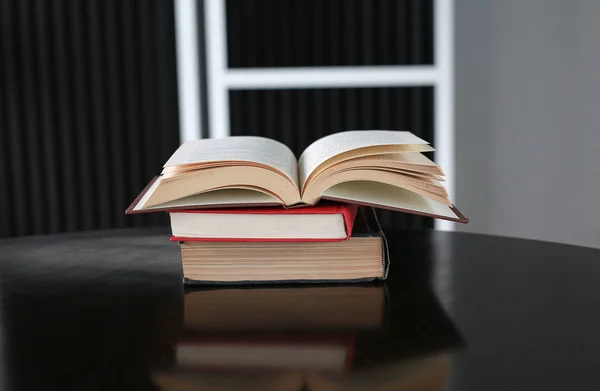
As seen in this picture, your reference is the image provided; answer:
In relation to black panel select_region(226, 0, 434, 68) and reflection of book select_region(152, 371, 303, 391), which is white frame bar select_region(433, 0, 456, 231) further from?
reflection of book select_region(152, 371, 303, 391)

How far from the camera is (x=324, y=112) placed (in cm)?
225

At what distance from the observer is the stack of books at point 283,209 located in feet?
2.76

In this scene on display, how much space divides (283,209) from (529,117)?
2.09m

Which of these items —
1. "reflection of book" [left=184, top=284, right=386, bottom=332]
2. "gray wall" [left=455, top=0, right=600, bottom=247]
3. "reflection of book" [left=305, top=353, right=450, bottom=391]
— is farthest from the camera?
"gray wall" [left=455, top=0, right=600, bottom=247]

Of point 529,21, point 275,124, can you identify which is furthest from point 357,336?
point 529,21

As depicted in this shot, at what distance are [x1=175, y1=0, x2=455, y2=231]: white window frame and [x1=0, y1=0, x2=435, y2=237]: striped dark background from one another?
29 mm

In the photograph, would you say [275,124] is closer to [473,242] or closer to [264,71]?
[264,71]

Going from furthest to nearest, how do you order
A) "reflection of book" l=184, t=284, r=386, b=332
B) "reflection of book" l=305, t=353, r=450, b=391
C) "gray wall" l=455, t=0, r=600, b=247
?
"gray wall" l=455, t=0, r=600, b=247 < "reflection of book" l=184, t=284, r=386, b=332 < "reflection of book" l=305, t=353, r=450, b=391

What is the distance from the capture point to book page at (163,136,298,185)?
86cm

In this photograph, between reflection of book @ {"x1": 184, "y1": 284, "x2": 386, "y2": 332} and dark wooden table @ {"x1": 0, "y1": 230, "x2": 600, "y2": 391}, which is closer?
dark wooden table @ {"x1": 0, "y1": 230, "x2": 600, "y2": 391}

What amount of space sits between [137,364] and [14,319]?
21 centimetres

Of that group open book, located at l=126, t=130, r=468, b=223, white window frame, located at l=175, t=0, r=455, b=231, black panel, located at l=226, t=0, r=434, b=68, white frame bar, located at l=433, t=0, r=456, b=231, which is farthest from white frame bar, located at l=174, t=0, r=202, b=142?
open book, located at l=126, t=130, r=468, b=223

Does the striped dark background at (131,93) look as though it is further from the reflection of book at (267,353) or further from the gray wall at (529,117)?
the reflection of book at (267,353)

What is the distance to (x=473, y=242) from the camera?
108 centimetres
